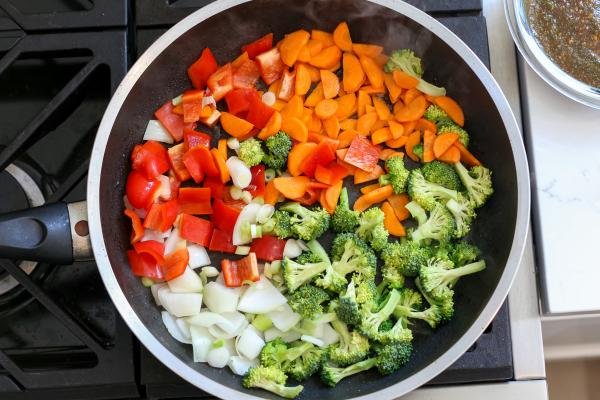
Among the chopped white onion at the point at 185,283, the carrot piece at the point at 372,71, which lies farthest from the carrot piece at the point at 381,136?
the chopped white onion at the point at 185,283

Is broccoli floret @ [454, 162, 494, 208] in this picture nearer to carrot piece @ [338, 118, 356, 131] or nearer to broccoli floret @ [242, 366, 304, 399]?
carrot piece @ [338, 118, 356, 131]

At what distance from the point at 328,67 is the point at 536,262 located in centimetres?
67

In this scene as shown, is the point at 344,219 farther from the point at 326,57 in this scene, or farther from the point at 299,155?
the point at 326,57

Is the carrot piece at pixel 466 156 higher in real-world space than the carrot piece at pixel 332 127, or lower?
lower

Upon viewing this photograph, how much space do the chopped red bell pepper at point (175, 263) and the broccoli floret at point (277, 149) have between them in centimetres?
29

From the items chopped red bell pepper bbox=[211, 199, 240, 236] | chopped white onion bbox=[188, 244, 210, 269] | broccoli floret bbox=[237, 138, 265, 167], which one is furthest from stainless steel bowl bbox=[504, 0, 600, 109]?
chopped white onion bbox=[188, 244, 210, 269]

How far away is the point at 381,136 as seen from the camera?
64.7 inches

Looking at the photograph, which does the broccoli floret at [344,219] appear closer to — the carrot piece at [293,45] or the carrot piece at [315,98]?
the carrot piece at [315,98]

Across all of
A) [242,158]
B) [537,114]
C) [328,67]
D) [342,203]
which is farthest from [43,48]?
[537,114]

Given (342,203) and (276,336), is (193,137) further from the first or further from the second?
(276,336)

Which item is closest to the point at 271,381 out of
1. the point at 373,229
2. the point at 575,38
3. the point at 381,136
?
the point at 373,229

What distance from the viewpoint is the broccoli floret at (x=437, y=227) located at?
1580 mm

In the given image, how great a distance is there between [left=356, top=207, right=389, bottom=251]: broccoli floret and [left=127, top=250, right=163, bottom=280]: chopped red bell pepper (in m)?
0.48

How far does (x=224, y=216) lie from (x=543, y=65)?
32.0 inches
